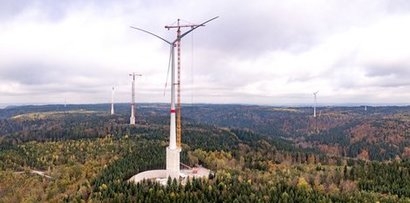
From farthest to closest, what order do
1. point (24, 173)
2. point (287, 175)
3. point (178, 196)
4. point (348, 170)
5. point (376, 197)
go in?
1. point (24, 173)
2. point (348, 170)
3. point (287, 175)
4. point (376, 197)
5. point (178, 196)

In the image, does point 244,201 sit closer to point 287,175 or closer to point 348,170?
point 287,175

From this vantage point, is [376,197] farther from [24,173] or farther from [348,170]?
→ [24,173]

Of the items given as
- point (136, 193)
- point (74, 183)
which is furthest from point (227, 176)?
point (74, 183)

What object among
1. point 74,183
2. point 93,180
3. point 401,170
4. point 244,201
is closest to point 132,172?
point 93,180

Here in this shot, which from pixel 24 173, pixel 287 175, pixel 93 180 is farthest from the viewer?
pixel 24 173

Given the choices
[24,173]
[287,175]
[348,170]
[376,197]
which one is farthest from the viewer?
[24,173]

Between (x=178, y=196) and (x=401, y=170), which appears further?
(x=401, y=170)
